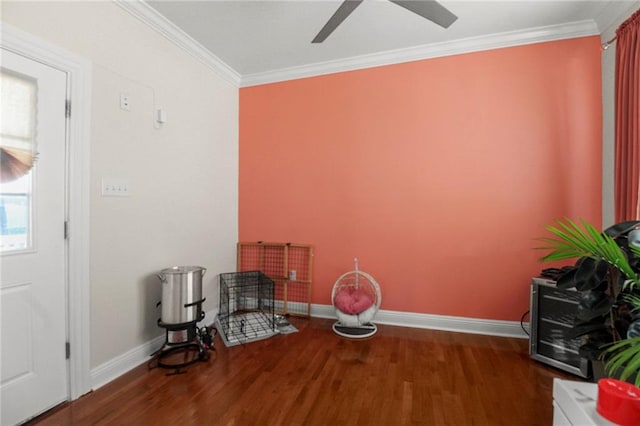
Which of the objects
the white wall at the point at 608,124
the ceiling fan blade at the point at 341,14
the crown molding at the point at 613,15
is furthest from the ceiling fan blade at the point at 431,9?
the white wall at the point at 608,124

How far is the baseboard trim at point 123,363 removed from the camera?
195 centimetres

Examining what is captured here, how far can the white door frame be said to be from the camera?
5.93ft

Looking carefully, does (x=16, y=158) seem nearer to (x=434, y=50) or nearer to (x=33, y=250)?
(x=33, y=250)

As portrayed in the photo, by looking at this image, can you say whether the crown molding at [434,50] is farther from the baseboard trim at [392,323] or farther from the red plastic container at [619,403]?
the red plastic container at [619,403]

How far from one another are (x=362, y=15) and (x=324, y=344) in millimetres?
2746

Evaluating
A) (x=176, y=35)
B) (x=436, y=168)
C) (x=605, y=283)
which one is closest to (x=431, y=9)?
(x=436, y=168)

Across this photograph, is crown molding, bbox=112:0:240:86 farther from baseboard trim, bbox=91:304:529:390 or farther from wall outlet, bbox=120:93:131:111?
baseboard trim, bbox=91:304:529:390

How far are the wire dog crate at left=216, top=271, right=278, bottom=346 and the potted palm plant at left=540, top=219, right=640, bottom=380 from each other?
229 centimetres

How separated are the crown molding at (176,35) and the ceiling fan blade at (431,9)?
5.96 ft

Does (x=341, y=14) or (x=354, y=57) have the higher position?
(x=354, y=57)

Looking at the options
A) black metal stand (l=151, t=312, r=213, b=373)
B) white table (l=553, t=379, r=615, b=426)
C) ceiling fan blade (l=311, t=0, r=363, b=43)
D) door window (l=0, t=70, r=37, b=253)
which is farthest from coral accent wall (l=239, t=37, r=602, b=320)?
door window (l=0, t=70, r=37, b=253)

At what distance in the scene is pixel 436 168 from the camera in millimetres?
2859

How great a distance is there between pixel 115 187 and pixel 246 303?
6.20 ft

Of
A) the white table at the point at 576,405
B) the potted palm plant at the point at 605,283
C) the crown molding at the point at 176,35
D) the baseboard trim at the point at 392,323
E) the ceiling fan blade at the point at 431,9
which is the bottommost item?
the baseboard trim at the point at 392,323
